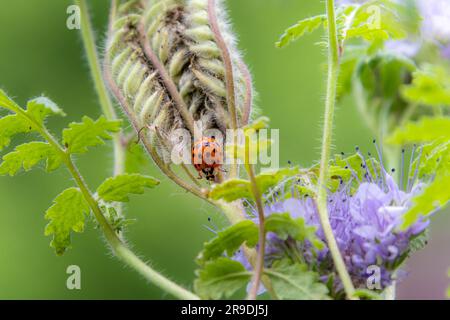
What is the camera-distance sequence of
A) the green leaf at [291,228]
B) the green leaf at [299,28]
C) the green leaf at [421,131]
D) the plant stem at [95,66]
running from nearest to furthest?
the green leaf at [421,131], the green leaf at [291,228], the green leaf at [299,28], the plant stem at [95,66]

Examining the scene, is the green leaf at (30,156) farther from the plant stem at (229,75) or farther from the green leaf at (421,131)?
the green leaf at (421,131)

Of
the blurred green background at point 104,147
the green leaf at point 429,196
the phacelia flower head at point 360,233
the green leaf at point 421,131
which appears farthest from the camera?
the blurred green background at point 104,147

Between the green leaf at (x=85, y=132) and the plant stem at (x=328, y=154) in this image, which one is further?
the green leaf at (x=85, y=132)

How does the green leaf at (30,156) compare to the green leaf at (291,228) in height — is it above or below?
above

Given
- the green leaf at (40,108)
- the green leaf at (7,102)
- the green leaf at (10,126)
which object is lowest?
the green leaf at (10,126)

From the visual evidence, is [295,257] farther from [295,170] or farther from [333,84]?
[333,84]

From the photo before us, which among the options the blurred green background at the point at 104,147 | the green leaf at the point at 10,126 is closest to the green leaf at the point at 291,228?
the green leaf at the point at 10,126
